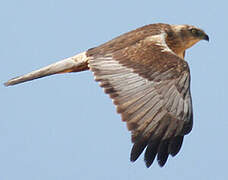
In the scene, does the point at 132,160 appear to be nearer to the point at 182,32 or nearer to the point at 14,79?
the point at 14,79

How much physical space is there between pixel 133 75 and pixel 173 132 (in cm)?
102

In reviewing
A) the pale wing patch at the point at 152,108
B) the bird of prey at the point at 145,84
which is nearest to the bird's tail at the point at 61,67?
the bird of prey at the point at 145,84

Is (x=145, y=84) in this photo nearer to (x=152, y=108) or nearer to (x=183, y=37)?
(x=152, y=108)

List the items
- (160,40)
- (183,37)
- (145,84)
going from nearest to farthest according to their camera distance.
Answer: (145,84), (160,40), (183,37)

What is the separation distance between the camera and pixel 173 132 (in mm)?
7605

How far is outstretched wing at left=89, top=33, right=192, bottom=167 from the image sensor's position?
751cm

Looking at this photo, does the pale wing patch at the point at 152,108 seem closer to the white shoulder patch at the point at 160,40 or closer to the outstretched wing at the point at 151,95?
the outstretched wing at the point at 151,95

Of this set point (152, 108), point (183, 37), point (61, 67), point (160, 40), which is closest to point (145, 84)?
point (152, 108)

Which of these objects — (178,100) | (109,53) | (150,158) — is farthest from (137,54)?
(150,158)

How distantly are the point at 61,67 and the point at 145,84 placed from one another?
179 cm

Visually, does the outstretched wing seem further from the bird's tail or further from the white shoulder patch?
the bird's tail

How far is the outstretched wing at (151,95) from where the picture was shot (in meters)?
7.51

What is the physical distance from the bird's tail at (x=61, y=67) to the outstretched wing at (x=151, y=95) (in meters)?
0.67

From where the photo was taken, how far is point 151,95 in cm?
785
